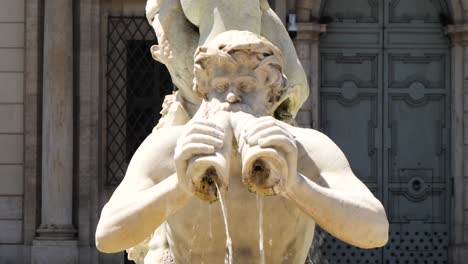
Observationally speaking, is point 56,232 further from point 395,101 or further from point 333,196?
point 333,196

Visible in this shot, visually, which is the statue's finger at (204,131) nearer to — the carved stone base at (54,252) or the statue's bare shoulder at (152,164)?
the statue's bare shoulder at (152,164)

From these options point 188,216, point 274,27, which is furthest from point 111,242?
point 274,27

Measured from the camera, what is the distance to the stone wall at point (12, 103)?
54.5 ft

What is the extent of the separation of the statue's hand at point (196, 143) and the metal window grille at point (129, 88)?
11.8 meters

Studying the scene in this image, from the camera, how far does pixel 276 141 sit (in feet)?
15.0

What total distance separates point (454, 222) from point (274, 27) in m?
9.94

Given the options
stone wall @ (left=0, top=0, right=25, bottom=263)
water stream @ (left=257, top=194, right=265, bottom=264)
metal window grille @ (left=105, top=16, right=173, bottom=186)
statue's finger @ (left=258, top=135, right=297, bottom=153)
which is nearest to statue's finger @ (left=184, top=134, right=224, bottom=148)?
statue's finger @ (left=258, top=135, right=297, bottom=153)

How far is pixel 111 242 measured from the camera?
4.97m

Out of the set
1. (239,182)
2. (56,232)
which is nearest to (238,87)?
(239,182)

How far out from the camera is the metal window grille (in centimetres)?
1647

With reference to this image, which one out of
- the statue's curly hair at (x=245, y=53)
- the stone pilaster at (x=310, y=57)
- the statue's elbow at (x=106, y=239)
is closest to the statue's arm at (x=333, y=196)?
the statue's curly hair at (x=245, y=53)

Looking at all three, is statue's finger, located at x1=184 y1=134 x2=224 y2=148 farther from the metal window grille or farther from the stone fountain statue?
the metal window grille

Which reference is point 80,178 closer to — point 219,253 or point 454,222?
point 454,222

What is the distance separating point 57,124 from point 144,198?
1145 cm
